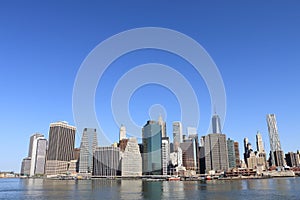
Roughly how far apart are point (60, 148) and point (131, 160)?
48.3 m

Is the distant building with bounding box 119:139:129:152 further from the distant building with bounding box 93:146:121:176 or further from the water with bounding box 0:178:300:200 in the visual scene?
the water with bounding box 0:178:300:200

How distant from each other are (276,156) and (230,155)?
3444 cm

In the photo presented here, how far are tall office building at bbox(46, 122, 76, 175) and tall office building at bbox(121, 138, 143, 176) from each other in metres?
39.1

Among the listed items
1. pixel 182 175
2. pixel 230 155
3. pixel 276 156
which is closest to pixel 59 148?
pixel 182 175

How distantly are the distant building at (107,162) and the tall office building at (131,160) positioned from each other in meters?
5.30

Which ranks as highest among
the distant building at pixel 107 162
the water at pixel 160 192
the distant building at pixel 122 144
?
the distant building at pixel 122 144

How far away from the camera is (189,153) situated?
187 m

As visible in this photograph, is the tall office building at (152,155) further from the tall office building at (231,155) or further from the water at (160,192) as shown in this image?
the water at (160,192)

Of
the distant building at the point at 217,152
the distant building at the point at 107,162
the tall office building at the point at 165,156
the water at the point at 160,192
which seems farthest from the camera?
the tall office building at the point at 165,156

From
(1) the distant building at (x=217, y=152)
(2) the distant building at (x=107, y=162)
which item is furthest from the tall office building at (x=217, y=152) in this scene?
(2) the distant building at (x=107, y=162)

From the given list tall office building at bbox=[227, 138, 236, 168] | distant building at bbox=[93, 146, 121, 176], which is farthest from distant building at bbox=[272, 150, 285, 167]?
distant building at bbox=[93, 146, 121, 176]

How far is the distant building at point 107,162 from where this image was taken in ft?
520

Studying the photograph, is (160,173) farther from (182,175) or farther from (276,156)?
(276,156)

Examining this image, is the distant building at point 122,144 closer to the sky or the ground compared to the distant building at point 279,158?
closer to the sky
